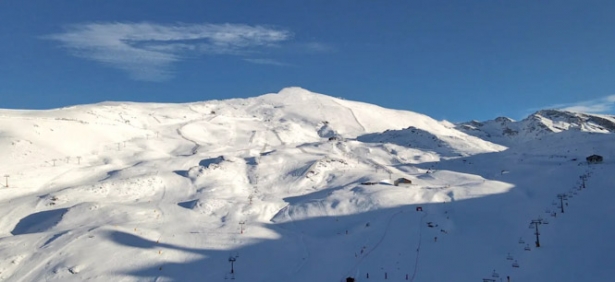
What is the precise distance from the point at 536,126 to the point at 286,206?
115566 millimetres

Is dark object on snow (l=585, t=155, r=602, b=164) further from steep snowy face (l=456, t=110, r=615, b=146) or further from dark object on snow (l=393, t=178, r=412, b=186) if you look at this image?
steep snowy face (l=456, t=110, r=615, b=146)

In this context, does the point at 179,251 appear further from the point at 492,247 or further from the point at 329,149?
the point at 329,149

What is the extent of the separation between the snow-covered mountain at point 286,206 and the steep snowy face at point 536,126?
31386 millimetres

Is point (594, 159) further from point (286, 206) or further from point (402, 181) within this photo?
point (286, 206)

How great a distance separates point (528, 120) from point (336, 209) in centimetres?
12510

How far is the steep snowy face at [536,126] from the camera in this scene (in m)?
132

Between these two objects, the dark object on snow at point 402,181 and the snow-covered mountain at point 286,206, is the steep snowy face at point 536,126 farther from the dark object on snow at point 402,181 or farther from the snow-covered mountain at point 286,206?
the dark object on snow at point 402,181

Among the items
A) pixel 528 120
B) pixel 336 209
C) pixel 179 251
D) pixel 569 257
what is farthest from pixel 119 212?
pixel 528 120

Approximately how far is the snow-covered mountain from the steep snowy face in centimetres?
3139

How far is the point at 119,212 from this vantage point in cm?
4838

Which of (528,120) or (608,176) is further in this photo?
(528,120)

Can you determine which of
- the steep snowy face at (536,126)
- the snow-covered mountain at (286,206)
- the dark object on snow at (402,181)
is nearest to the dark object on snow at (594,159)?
the snow-covered mountain at (286,206)

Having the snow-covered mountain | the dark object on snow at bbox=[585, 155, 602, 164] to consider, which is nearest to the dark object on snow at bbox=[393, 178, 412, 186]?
the snow-covered mountain

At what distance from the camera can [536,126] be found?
469 ft
